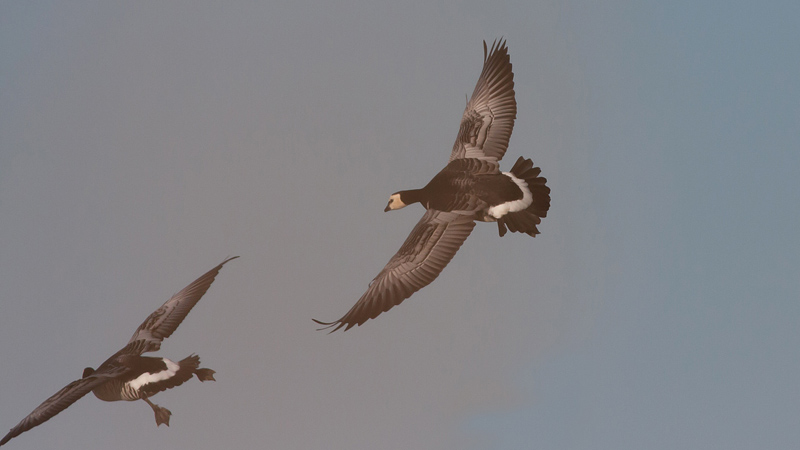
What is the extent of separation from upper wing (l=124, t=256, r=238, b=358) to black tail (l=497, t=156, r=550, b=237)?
4.78m

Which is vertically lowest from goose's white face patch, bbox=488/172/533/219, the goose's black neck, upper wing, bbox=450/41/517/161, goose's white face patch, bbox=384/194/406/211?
goose's white face patch, bbox=384/194/406/211

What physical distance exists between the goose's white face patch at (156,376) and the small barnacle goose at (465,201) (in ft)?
8.12

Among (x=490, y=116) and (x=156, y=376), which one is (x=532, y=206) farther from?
(x=156, y=376)

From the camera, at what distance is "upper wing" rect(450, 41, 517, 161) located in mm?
11938

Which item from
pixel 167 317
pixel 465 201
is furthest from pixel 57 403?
pixel 465 201

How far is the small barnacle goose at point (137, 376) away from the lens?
10.9m

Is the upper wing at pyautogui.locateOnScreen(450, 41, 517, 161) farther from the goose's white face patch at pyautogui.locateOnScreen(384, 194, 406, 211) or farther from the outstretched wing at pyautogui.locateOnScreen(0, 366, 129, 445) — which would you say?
the outstretched wing at pyautogui.locateOnScreen(0, 366, 129, 445)

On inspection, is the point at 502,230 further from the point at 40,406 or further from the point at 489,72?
the point at 40,406

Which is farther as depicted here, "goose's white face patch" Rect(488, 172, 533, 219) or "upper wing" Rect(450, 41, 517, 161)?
"upper wing" Rect(450, 41, 517, 161)

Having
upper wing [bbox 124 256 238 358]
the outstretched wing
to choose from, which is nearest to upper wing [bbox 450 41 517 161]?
upper wing [bbox 124 256 238 358]

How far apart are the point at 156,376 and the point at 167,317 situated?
156 cm

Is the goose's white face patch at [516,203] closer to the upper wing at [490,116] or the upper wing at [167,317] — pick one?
the upper wing at [490,116]

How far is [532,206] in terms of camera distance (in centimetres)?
1110

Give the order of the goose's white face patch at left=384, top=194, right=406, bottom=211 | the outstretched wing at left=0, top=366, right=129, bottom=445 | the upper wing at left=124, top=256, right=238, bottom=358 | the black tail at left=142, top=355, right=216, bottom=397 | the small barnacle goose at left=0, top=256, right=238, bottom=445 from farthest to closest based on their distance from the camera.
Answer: the upper wing at left=124, top=256, right=238, bottom=358 < the goose's white face patch at left=384, top=194, right=406, bottom=211 < the black tail at left=142, top=355, right=216, bottom=397 < the small barnacle goose at left=0, top=256, right=238, bottom=445 < the outstretched wing at left=0, top=366, right=129, bottom=445
